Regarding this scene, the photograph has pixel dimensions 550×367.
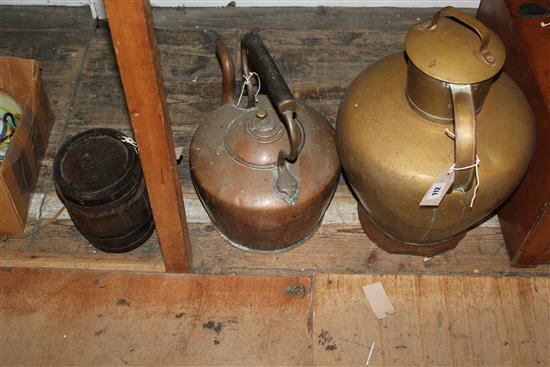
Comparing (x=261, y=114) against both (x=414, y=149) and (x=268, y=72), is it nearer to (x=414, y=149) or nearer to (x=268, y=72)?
(x=268, y=72)

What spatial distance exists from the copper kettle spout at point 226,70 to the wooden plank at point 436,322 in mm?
587

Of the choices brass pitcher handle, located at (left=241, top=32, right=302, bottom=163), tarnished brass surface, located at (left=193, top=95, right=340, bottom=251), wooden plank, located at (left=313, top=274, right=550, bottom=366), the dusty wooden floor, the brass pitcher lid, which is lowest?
wooden plank, located at (left=313, top=274, right=550, bottom=366)

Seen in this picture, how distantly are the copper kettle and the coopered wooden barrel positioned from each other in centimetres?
17

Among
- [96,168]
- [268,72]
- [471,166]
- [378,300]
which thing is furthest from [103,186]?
[471,166]

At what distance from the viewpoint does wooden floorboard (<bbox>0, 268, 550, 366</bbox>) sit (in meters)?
1.69

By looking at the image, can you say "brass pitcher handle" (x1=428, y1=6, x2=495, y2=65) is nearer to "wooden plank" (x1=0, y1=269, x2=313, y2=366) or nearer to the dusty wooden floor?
the dusty wooden floor

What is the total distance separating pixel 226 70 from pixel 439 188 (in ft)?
2.23

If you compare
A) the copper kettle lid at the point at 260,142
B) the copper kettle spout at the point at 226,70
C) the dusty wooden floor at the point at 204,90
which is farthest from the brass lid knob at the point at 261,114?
the dusty wooden floor at the point at 204,90

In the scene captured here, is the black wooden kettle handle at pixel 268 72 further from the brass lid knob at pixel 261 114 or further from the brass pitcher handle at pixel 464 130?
the brass pitcher handle at pixel 464 130

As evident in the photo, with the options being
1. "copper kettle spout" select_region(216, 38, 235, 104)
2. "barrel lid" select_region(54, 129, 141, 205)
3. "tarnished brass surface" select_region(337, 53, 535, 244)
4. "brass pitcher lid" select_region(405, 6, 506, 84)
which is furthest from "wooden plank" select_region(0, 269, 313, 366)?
"brass pitcher lid" select_region(405, 6, 506, 84)

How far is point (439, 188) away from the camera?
4.76ft

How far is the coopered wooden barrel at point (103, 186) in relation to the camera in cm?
166

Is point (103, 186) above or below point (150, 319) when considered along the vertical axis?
above

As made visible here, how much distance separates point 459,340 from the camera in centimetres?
172
